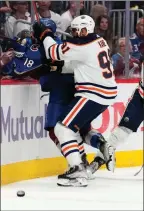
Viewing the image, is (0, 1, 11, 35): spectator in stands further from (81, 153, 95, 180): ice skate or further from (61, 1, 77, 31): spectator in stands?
(81, 153, 95, 180): ice skate

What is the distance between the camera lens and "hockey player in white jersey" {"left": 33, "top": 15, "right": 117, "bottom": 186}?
7.48m

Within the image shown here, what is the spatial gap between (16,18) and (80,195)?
1.96 metres

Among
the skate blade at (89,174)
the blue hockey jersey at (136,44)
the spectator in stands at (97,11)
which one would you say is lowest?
the skate blade at (89,174)

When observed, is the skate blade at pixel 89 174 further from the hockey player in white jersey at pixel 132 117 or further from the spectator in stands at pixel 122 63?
the spectator in stands at pixel 122 63

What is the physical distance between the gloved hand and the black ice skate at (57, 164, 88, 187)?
1123 mm

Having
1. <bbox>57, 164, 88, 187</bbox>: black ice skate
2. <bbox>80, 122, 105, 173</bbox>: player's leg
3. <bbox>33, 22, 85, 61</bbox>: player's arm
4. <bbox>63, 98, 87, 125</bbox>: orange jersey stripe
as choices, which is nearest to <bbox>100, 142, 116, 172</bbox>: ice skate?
<bbox>80, 122, 105, 173</bbox>: player's leg

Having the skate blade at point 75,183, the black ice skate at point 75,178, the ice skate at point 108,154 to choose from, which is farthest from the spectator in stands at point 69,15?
the skate blade at point 75,183

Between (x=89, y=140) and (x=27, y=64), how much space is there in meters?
0.85

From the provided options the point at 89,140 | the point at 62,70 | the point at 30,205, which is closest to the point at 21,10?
the point at 62,70

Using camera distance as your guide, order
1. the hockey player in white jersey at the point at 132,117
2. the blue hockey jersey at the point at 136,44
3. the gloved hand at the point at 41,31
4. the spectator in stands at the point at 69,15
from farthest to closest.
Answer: the blue hockey jersey at the point at 136,44 → the spectator in stands at the point at 69,15 → the hockey player in white jersey at the point at 132,117 → the gloved hand at the point at 41,31

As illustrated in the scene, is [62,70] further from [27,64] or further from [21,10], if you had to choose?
[21,10]

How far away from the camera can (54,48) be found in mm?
7500

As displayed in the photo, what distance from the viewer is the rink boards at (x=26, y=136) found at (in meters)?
7.50

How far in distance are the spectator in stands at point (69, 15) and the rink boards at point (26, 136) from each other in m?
0.96
